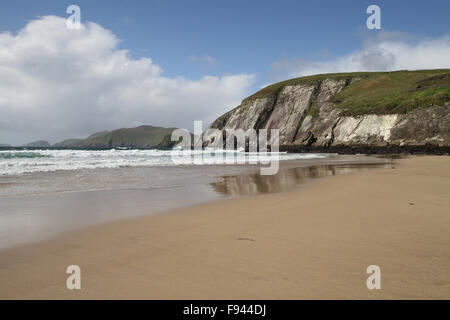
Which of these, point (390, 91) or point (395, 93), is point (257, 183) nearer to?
point (395, 93)

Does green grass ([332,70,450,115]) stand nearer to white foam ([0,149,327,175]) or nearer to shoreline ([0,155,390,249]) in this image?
white foam ([0,149,327,175])

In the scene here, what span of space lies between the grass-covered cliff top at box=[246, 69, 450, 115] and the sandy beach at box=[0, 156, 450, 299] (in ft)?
130

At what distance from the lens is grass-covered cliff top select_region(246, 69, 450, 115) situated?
37.4 metres

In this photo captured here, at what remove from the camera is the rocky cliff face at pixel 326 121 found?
111ft

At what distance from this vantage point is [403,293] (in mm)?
2457

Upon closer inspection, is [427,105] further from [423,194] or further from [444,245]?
[444,245]

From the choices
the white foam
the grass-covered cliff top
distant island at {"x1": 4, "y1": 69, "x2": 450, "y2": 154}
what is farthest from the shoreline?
the grass-covered cliff top

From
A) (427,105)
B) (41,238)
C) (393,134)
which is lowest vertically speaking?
(41,238)

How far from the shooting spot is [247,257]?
3.33m

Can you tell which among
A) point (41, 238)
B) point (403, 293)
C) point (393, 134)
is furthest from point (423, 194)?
point (393, 134)

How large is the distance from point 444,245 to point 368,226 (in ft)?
3.59

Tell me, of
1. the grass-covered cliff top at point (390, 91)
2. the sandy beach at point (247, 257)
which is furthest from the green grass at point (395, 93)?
the sandy beach at point (247, 257)

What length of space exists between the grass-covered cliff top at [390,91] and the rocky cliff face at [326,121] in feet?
4.03

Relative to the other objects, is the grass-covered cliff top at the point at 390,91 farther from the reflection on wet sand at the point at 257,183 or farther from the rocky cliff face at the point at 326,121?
the reflection on wet sand at the point at 257,183
